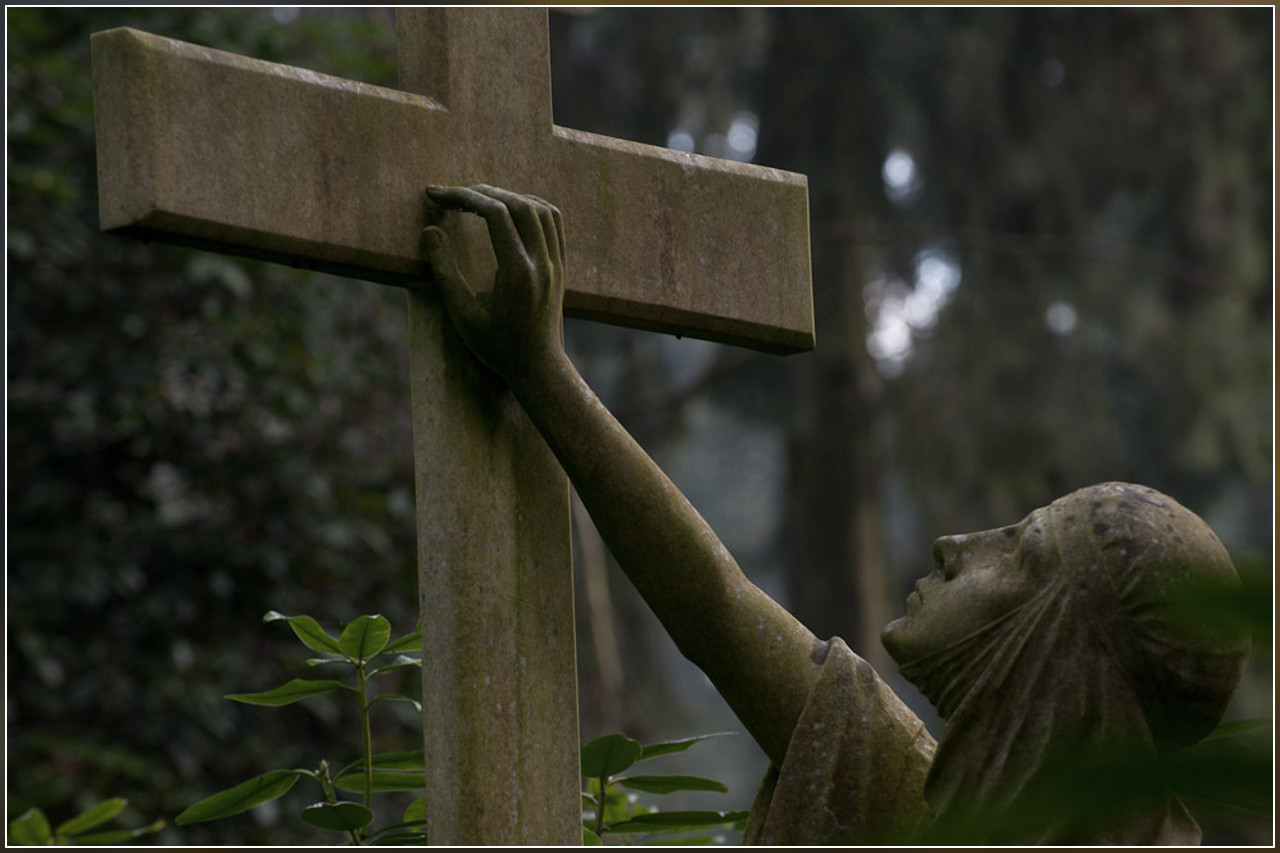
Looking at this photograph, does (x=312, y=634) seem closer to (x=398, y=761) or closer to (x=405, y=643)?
(x=405, y=643)

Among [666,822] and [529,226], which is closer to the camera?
[529,226]

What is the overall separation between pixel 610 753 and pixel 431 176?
2.55ft

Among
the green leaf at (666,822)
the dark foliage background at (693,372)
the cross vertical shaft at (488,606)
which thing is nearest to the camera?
the cross vertical shaft at (488,606)

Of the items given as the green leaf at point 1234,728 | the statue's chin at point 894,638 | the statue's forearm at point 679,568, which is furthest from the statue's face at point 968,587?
the green leaf at point 1234,728

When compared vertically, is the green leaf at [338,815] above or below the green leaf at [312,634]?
below

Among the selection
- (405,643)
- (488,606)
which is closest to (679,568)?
(488,606)

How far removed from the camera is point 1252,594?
2.18ft

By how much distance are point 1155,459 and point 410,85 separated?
13.8m

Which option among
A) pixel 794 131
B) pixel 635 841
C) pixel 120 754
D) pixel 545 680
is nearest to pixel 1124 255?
pixel 794 131

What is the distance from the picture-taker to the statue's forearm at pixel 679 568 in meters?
1.97

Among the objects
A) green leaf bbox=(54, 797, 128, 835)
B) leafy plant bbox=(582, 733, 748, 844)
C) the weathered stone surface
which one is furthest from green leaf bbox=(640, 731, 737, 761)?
green leaf bbox=(54, 797, 128, 835)

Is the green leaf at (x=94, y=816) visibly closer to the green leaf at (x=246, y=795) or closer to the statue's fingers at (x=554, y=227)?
the green leaf at (x=246, y=795)

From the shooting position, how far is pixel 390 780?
7.48 feet

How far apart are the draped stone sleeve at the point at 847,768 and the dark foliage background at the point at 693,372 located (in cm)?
360
